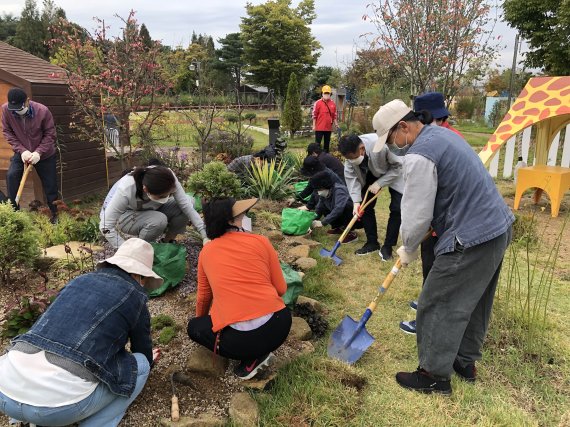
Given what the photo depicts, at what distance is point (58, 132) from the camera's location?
5.94m

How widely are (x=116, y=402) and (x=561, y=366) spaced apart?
2.63 m

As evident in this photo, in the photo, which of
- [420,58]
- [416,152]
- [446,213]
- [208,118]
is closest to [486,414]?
[446,213]

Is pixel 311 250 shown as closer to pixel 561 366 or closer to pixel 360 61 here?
pixel 561 366

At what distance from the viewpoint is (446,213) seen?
2199mm

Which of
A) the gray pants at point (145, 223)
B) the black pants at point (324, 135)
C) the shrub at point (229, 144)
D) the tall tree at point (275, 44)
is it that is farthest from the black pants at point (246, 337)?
the tall tree at point (275, 44)

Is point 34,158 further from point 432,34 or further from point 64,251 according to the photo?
point 432,34

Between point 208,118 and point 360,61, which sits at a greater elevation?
point 360,61

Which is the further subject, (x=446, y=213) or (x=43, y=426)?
(x=446, y=213)

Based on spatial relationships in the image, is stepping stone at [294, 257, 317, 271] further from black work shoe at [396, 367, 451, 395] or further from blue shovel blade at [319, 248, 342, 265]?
black work shoe at [396, 367, 451, 395]

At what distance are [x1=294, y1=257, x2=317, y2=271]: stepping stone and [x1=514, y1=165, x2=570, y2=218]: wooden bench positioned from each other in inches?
146

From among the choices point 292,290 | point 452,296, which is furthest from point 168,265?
point 452,296

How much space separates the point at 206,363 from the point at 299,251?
2.02 meters

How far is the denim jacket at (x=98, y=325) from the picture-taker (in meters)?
1.78

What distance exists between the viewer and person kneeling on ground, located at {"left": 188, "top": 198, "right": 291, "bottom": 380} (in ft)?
7.40
